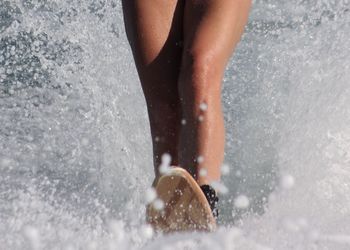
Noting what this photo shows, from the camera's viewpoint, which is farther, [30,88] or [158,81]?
[30,88]

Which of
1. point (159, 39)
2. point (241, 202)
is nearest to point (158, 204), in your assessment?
point (241, 202)

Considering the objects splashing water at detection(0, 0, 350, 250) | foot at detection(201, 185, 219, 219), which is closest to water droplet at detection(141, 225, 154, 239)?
splashing water at detection(0, 0, 350, 250)

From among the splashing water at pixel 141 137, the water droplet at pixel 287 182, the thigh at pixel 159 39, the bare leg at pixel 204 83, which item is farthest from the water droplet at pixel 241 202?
the thigh at pixel 159 39

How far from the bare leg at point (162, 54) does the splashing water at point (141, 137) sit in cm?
18

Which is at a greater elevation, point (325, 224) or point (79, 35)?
point (325, 224)

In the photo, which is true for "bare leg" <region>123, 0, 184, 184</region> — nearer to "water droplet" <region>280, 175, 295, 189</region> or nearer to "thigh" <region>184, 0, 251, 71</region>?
"thigh" <region>184, 0, 251, 71</region>

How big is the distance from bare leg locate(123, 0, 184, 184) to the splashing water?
0.18 m

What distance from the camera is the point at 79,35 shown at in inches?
156

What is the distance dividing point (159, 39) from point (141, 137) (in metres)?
0.71

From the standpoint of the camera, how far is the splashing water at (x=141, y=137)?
204cm

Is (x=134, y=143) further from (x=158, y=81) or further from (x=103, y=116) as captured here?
(x=158, y=81)

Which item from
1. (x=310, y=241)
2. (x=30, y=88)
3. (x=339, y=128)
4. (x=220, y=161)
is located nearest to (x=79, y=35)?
(x=30, y=88)

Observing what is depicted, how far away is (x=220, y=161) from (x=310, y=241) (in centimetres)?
32

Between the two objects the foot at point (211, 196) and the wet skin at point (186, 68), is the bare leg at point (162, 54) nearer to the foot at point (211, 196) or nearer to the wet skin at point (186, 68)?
the wet skin at point (186, 68)
